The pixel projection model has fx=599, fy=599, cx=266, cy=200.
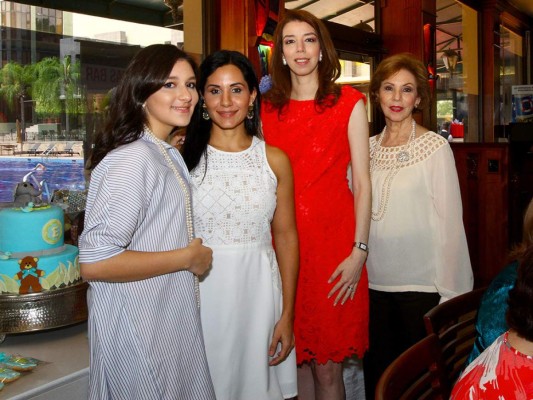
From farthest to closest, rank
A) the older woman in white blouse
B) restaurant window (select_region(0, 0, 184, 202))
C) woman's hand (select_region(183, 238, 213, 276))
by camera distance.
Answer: restaurant window (select_region(0, 0, 184, 202)), the older woman in white blouse, woman's hand (select_region(183, 238, 213, 276))

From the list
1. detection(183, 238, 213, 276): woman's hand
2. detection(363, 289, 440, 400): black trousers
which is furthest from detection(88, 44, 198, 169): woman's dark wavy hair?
detection(363, 289, 440, 400): black trousers

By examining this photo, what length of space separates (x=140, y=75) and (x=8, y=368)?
33.5 inches

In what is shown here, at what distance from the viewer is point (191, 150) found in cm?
178

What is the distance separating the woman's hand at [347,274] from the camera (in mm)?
1957

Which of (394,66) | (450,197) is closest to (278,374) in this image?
(450,197)

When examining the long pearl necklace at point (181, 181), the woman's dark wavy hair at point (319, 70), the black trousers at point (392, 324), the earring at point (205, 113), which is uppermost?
the woman's dark wavy hair at point (319, 70)

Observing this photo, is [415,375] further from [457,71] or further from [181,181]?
[457,71]

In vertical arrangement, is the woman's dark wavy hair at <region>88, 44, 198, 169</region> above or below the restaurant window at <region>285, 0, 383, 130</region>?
below

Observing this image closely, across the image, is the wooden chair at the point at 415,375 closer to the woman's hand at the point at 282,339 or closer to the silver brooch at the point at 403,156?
the woman's hand at the point at 282,339

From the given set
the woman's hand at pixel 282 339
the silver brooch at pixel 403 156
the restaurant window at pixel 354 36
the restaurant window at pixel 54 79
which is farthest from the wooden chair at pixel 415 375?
the restaurant window at pixel 354 36

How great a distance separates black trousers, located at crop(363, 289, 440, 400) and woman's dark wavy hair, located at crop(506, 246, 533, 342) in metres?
1.20

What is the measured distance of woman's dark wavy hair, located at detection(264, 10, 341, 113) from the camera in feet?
6.45

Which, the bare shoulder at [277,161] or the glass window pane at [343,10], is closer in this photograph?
the bare shoulder at [277,161]

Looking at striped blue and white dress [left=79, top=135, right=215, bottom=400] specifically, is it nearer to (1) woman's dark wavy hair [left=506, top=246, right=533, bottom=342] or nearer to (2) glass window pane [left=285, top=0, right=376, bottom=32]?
(1) woman's dark wavy hair [left=506, top=246, right=533, bottom=342]
